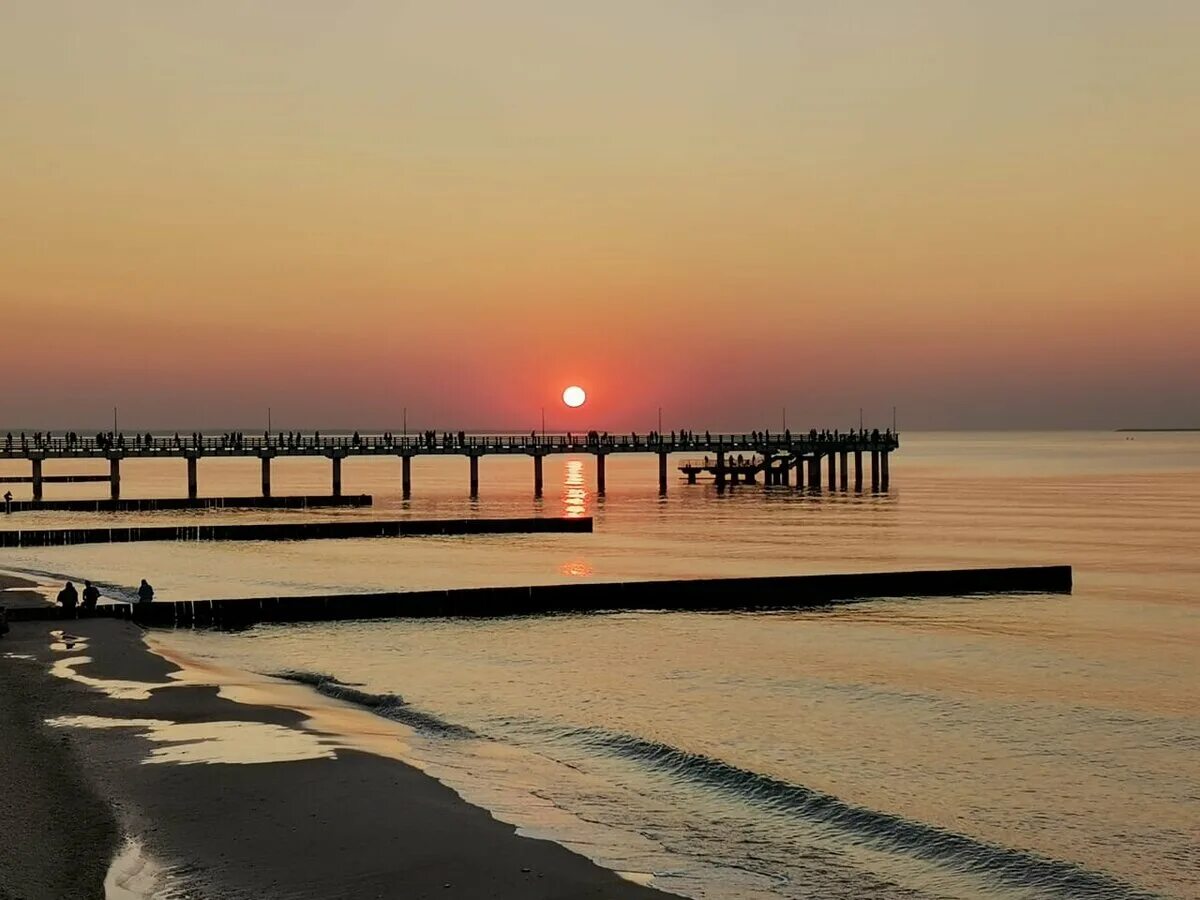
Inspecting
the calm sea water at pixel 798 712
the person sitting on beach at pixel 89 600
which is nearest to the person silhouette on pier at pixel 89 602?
the person sitting on beach at pixel 89 600

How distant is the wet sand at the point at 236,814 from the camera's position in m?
14.9

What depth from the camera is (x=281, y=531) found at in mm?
66812

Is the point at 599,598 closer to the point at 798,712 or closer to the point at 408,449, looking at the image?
the point at 798,712

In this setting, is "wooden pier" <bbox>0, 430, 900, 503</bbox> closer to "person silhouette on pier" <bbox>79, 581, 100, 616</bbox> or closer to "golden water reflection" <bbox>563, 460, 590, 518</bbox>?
"golden water reflection" <bbox>563, 460, 590, 518</bbox>

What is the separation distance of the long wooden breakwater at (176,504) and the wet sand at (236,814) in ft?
211

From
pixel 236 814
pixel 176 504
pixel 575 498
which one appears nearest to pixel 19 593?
pixel 236 814

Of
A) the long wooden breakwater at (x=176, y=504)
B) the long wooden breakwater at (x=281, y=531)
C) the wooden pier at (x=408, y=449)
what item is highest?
the wooden pier at (x=408, y=449)

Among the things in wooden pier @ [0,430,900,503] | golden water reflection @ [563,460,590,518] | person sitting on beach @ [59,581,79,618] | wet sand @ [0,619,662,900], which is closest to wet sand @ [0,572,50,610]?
person sitting on beach @ [59,581,79,618]

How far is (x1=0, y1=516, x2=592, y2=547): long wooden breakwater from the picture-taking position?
206 feet

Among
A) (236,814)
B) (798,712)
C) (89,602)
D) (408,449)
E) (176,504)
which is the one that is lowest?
(798,712)

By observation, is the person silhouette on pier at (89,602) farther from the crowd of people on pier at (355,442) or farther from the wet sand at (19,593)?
the crowd of people on pier at (355,442)

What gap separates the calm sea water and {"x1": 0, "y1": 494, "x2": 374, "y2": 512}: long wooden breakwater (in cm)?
2546

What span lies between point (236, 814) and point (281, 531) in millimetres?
50767

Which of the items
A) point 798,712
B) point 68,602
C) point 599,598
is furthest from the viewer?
point 599,598
